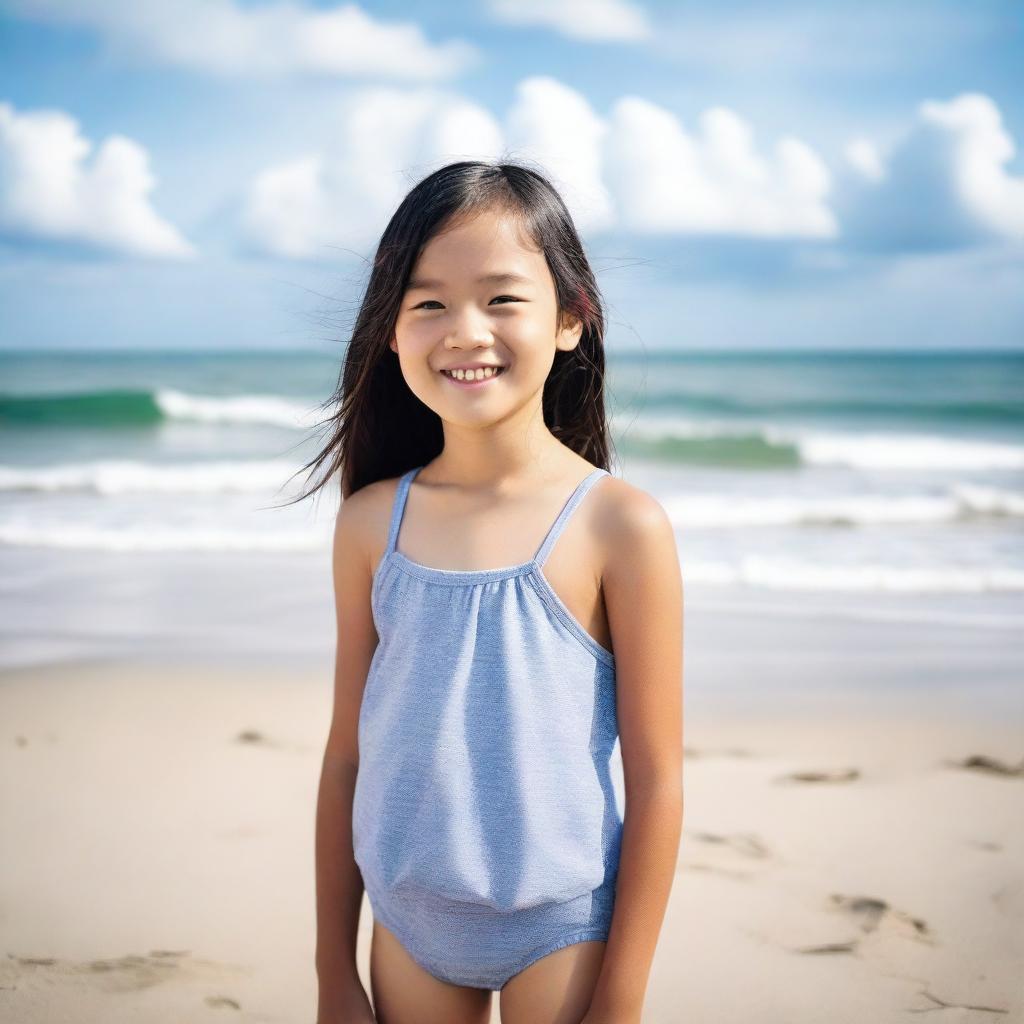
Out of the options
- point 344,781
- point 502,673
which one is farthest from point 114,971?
point 502,673

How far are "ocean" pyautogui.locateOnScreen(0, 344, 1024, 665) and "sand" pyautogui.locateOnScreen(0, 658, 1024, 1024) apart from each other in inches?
44.8

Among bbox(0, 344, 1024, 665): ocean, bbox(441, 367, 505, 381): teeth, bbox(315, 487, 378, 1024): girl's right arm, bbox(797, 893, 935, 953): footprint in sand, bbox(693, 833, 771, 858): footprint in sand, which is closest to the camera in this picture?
bbox(441, 367, 505, 381): teeth

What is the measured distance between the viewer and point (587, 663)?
1.53 metres

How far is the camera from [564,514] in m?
1.55

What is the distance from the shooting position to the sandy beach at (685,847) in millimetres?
2492

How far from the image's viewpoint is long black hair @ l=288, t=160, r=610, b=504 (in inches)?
63.2

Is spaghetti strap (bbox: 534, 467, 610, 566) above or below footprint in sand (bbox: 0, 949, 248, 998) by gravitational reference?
above

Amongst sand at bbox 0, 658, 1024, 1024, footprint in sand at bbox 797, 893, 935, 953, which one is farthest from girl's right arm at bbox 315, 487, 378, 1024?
footprint in sand at bbox 797, 893, 935, 953

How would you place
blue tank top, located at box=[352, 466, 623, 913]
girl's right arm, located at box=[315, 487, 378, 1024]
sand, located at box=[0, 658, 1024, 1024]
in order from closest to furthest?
blue tank top, located at box=[352, 466, 623, 913] < girl's right arm, located at box=[315, 487, 378, 1024] < sand, located at box=[0, 658, 1024, 1024]

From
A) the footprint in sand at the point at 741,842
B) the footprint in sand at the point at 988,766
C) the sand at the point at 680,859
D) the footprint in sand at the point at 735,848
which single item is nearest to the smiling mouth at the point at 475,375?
the sand at the point at 680,859

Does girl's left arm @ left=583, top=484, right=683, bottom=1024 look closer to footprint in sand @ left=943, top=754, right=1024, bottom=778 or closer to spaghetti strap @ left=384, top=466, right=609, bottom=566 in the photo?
spaghetti strap @ left=384, top=466, right=609, bottom=566

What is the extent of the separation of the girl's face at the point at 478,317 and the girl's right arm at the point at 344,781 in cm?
28

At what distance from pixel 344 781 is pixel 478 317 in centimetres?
77

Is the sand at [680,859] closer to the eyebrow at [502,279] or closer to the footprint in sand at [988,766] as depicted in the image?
the footprint in sand at [988,766]
